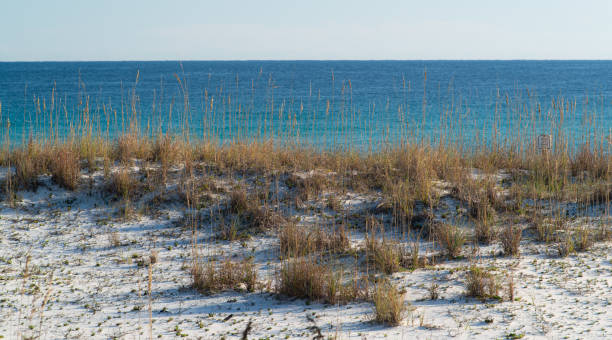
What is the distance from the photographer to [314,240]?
4543 mm

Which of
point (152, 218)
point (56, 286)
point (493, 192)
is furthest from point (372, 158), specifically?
point (56, 286)

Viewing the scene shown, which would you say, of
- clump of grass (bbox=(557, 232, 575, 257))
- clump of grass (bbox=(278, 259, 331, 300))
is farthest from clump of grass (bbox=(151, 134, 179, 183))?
clump of grass (bbox=(557, 232, 575, 257))

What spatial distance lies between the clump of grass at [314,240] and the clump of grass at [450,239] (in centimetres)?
91

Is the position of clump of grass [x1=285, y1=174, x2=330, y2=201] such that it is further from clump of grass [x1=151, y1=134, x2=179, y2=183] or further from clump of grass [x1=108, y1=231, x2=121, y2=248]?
clump of grass [x1=108, y1=231, x2=121, y2=248]

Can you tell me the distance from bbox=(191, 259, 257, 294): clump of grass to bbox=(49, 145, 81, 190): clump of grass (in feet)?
9.42

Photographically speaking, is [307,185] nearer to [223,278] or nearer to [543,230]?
[223,278]

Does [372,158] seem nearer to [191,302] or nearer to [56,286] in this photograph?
[191,302]

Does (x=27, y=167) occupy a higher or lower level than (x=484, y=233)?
higher

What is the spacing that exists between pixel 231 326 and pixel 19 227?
3.29m

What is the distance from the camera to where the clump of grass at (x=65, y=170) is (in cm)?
590

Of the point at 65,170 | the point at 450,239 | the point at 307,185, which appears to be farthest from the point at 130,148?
the point at 450,239

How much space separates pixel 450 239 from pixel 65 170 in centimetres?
463

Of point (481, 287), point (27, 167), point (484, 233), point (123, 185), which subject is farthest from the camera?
point (27, 167)

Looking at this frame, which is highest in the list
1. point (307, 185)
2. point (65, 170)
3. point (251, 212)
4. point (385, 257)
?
point (65, 170)
